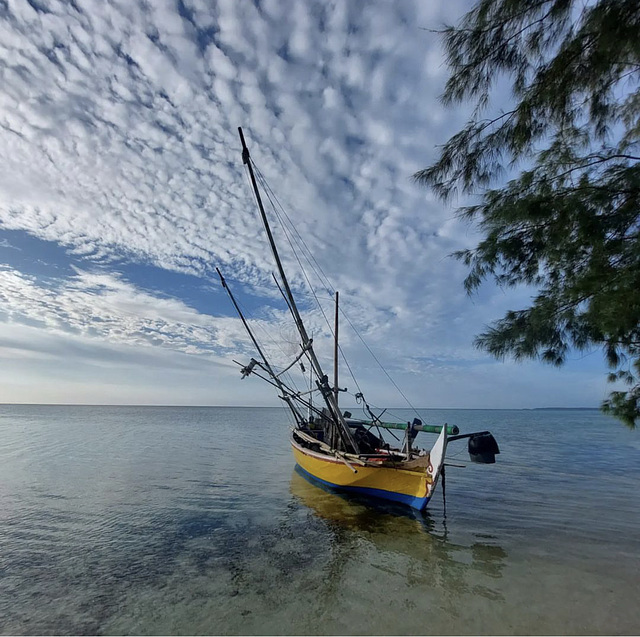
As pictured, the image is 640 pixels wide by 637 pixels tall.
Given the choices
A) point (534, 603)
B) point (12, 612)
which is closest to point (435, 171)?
point (534, 603)

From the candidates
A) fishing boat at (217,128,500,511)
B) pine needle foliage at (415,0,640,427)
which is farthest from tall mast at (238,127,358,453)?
pine needle foliage at (415,0,640,427)

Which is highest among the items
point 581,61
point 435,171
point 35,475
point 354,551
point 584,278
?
point 581,61

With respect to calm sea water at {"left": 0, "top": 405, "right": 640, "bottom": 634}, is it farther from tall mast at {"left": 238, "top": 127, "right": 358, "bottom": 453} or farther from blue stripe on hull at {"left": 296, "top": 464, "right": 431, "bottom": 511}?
tall mast at {"left": 238, "top": 127, "right": 358, "bottom": 453}

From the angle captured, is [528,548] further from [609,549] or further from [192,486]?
[192,486]

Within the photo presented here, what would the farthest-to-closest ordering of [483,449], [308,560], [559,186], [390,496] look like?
[390,496]
[483,449]
[308,560]
[559,186]

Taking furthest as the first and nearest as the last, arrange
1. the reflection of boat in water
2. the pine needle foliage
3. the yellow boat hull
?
1. the yellow boat hull
2. the reflection of boat in water
3. the pine needle foliage

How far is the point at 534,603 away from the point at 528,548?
121 inches

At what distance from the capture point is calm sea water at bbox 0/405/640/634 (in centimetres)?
551


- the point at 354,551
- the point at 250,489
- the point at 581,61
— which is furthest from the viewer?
the point at 250,489

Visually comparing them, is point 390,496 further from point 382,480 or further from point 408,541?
point 408,541

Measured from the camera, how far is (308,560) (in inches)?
303

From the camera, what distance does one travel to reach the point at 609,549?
27.9ft

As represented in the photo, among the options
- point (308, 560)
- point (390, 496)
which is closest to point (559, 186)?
point (308, 560)

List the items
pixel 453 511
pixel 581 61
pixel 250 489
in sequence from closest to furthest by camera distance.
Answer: pixel 581 61
pixel 453 511
pixel 250 489
